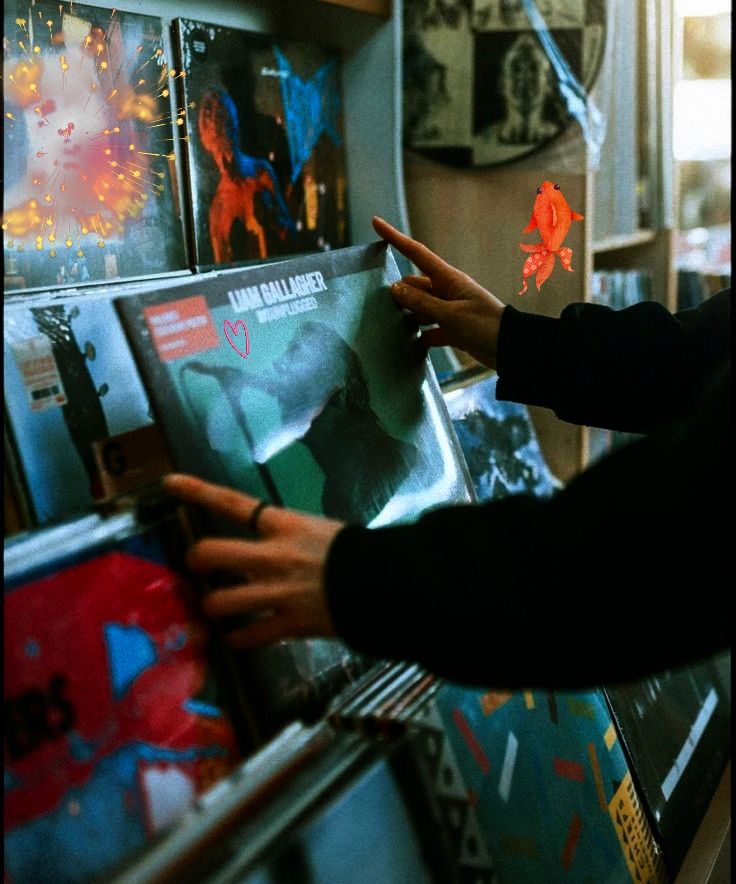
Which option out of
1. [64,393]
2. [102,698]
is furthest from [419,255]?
[102,698]

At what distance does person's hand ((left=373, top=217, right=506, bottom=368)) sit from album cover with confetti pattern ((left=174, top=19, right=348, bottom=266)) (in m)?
0.31

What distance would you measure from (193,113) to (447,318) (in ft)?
1.70

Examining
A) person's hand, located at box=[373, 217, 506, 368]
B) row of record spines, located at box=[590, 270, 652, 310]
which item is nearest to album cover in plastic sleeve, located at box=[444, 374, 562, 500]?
person's hand, located at box=[373, 217, 506, 368]

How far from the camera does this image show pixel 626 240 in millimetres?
2318

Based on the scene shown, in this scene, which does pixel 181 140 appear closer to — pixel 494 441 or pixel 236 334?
pixel 236 334

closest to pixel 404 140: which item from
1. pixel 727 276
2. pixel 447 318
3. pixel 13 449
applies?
pixel 447 318

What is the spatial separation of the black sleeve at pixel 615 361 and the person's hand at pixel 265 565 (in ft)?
1.76

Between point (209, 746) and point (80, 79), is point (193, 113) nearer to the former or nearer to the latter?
point (80, 79)

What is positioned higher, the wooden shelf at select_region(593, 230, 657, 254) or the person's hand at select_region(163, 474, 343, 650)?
the wooden shelf at select_region(593, 230, 657, 254)

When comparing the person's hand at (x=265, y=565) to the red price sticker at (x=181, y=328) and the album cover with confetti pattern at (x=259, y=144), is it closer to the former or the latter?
the red price sticker at (x=181, y=328)

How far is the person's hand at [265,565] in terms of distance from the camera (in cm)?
75

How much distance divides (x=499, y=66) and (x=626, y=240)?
72 cm

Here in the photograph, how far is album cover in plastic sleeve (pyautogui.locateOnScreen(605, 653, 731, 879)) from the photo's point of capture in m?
1.33

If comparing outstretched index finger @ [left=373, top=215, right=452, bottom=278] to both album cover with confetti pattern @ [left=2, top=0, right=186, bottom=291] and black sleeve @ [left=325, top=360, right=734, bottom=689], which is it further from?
black sleeve @ [left=325, top=360, right=734, bottom=689]
